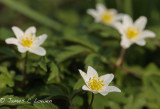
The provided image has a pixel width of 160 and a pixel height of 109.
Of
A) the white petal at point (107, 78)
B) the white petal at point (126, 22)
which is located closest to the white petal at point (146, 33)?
the white petal at point (126, 22)

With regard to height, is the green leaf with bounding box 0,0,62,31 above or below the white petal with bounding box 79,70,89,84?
above

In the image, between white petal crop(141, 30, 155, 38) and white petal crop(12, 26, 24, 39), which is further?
white petal crop(141, 30, 155, 38)

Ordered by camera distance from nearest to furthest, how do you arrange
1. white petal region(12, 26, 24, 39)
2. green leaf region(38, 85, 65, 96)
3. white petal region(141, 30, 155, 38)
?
green leaf region(38, 85, 65, 96)
white petal region(12, 26, 24, 39)
white petal region(141, 30, 155, 38)

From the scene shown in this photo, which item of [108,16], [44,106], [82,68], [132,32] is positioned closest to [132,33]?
[132,32]

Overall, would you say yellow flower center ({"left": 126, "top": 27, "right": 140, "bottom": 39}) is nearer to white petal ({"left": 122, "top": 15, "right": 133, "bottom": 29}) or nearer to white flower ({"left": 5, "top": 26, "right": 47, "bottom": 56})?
white petal ({"left": 122, "top": 15, "right": 133, "bottom": 29})

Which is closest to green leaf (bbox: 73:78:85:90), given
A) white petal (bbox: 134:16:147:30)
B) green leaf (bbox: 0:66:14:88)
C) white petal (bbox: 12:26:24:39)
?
green leaf (bbox: 0:66:14:88)

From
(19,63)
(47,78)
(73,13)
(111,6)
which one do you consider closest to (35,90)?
(47,78)

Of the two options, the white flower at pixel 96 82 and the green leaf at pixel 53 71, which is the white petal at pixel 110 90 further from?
the green leaf at pixel 53 71
